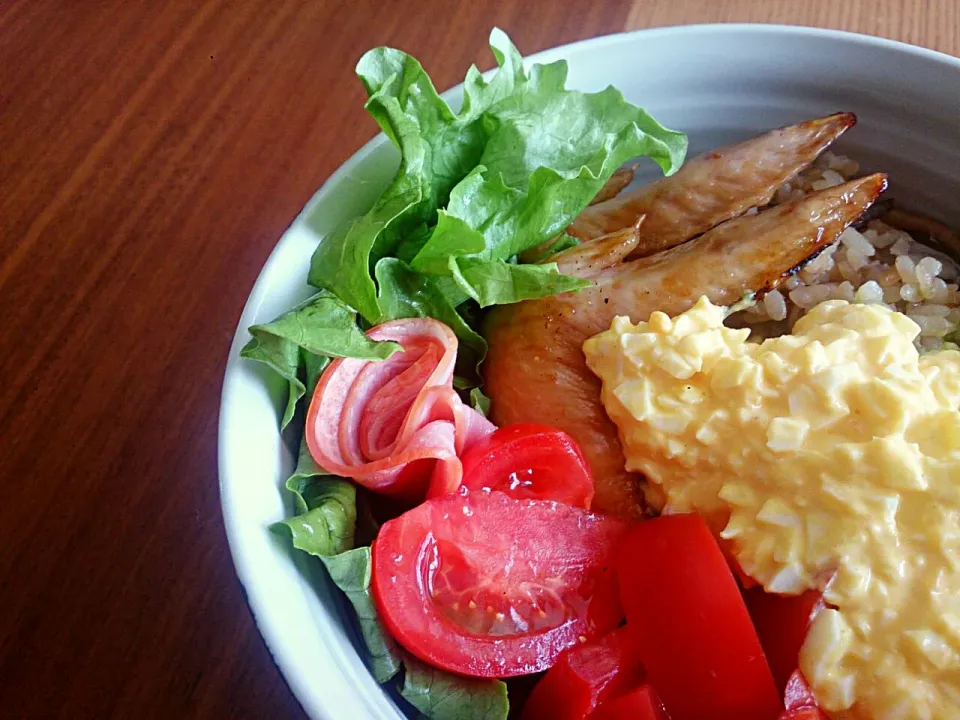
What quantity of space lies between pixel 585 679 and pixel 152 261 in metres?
1.10

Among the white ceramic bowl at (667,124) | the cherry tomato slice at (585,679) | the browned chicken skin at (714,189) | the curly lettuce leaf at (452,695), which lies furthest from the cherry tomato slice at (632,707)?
the browned chicken skin at (714,189)

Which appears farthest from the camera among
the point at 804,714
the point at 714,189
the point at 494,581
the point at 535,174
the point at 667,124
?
the point at 667,124

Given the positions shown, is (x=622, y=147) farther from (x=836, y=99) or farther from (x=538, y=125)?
(x=836, y=99)

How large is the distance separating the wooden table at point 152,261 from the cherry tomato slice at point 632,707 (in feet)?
1.55

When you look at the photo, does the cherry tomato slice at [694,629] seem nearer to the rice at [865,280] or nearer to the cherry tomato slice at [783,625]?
the cherry tomato slice at [783,625]

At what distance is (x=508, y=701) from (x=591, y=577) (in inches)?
7.4

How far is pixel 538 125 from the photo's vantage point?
1.24 meters

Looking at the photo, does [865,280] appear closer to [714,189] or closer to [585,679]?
[714,189]

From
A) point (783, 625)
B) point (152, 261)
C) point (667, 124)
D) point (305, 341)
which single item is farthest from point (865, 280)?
point (152, 261)

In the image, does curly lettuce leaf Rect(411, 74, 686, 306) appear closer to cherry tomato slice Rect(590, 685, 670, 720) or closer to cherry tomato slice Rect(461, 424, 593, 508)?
cherry tomato slice Rect(461, 424, 593, 508)

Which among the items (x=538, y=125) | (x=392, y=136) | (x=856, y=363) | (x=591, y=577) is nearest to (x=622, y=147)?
(x=538, y=125)

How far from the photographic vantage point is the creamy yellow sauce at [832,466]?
36.1 inches

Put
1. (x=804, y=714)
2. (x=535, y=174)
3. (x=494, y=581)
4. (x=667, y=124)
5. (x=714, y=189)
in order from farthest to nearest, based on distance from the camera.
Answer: (x=667, y=124)
(x=714, y=189)
(x=535, y=174)
(x=494, y=581)
(x=804, y=714)

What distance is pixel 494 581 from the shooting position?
40.3 inches
